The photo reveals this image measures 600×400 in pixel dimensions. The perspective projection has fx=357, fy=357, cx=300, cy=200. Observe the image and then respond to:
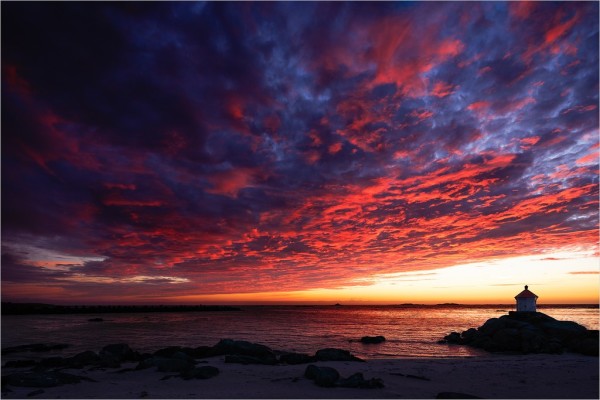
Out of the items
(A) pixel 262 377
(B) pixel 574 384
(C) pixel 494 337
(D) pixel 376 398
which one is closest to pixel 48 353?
(A) pixel 262 377

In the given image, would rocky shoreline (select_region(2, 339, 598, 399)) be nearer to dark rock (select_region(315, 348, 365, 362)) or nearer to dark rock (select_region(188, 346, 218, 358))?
dark rock (select_region(315, 348, 365, 362))

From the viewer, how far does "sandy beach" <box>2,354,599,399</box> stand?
18.8 metres

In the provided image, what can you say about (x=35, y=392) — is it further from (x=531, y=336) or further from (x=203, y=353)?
(x=531, y=336)

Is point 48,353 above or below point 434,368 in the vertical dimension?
below

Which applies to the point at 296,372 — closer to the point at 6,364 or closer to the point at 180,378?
the point at 180,378

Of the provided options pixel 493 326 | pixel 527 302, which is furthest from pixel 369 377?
pixel 527 302

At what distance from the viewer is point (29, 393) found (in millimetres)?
19109

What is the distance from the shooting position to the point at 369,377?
22828 millimetres

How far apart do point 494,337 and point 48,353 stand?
49.8 metres

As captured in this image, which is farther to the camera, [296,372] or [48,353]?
[48,353]

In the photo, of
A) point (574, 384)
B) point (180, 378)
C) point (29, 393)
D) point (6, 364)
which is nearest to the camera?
point (29, 393)

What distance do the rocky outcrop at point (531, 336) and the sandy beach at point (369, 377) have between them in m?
7.77

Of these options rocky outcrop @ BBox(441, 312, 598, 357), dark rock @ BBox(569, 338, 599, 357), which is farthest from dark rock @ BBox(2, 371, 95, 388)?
dark rock @ BBox(569, 338, 599, 357)

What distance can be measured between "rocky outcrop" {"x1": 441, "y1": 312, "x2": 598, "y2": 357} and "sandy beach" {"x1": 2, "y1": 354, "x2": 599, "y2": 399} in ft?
25.5
